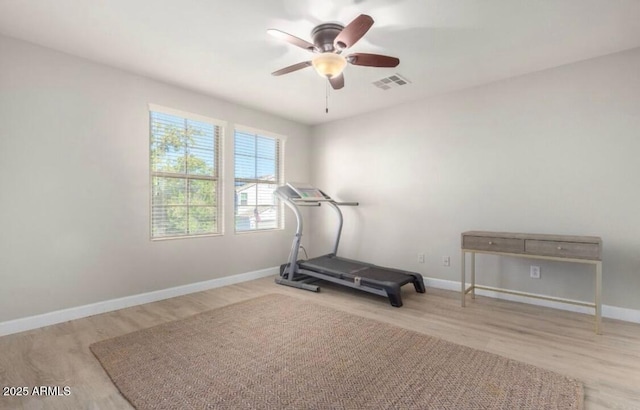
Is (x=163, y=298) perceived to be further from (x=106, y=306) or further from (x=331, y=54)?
(x=331, y=54)

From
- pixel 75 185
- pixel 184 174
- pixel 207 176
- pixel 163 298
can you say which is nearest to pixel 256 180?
pixel 207 176

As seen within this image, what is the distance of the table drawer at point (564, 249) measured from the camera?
2670 mm

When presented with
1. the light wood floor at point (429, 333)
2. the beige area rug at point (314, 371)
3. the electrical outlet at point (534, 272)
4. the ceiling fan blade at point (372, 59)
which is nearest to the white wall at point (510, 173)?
the electrical outlet at point (534, 272)

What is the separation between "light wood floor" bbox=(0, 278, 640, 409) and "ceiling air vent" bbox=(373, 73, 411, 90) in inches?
99.8

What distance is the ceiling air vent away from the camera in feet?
11.4

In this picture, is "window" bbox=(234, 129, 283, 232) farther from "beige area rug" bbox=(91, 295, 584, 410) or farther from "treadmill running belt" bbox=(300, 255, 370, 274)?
"beige area rug" bbox=(91, 295, 584, 410)

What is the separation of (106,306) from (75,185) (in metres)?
1.26

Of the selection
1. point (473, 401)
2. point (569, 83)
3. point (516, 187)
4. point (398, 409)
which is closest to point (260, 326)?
point (398, 409)

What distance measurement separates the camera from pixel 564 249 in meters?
2.80

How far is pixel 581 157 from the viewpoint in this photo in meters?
3.12

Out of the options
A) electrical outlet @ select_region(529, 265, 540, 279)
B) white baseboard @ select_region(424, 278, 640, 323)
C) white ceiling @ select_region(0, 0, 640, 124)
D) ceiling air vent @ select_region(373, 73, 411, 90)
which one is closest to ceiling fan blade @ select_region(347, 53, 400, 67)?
white ceiling @ select_region(0, 0, 640, 124)

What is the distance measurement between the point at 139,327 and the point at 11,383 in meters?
0.91

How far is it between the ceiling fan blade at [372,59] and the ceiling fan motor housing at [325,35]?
7.9 inches

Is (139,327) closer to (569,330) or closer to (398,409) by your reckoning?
(398,409)
